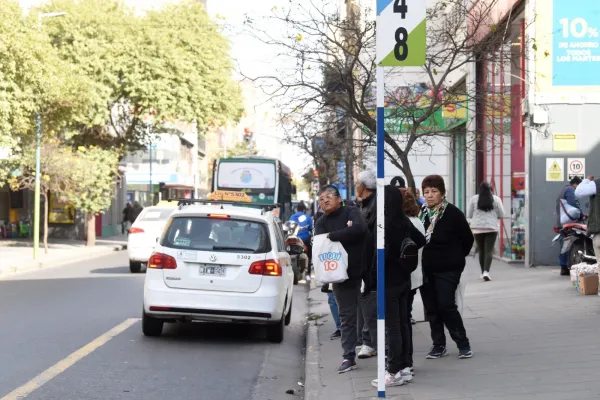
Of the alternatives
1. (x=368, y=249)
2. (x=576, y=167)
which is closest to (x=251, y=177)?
(x=576, y=167)

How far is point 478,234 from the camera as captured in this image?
57.4 ft

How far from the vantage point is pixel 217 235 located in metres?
11.8

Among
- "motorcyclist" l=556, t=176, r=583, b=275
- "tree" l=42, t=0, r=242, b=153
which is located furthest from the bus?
"motorcyclist" l=556, t=176, r=583, b=275

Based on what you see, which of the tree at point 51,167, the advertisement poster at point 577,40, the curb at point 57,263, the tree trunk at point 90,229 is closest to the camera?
the advertisement poster at point 577,40

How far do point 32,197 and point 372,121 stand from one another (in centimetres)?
3541

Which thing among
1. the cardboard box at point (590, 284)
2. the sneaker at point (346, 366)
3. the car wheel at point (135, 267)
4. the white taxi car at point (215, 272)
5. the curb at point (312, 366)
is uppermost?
the white taxi car at point (215, 272)

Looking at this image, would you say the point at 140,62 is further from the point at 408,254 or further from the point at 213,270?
the point at 408,254

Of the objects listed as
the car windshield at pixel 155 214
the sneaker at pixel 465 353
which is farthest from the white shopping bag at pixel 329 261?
the car windshield at pixel 155 214

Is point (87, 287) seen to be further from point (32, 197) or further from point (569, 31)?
point (32, 197)

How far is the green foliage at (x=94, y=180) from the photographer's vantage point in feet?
122

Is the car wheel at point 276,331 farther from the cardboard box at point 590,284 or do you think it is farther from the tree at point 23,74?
the tree at point 23,74

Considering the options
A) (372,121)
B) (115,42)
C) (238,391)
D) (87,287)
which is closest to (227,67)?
(115,42)

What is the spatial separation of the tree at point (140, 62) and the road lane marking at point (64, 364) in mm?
23690

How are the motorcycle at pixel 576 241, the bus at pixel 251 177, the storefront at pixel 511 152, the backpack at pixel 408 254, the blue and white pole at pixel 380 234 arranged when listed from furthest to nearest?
the bus at pixel 251 177 < the storefront at pixel 511 152 < the motorcycle at pixel 576 241 < the backpack at pixel 408 254 < the blue and white pole at pixel 380 234
